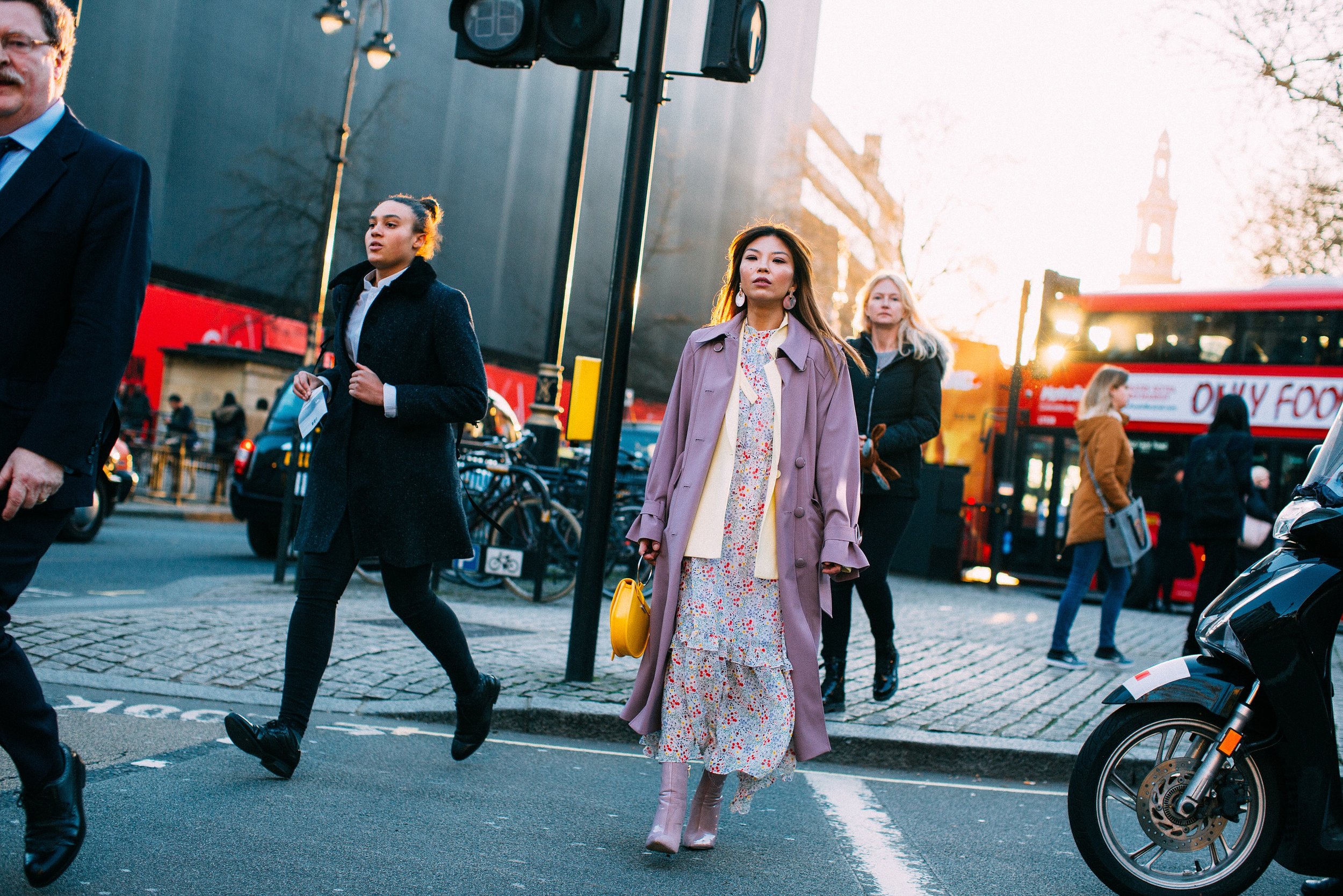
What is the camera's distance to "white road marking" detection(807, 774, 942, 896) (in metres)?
3.48

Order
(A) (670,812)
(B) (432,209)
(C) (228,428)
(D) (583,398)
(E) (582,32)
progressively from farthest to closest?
(C) (228,428)
(D) (583,398)
(E) (582,32)
(B) (432,209)
(A) (670,812)

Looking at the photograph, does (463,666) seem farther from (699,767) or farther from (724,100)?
(724,100)

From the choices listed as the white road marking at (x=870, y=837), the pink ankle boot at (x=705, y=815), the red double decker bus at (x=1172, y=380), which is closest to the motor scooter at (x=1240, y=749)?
the white road marking at (x=870, y=837)

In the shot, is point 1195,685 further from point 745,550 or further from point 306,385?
point 306,385

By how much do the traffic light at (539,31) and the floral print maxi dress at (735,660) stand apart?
2.60 m

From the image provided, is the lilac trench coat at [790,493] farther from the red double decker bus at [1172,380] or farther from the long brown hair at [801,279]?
the red double decker bus at [1172,380]

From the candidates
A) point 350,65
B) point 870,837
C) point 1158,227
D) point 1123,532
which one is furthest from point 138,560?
point 1158,227

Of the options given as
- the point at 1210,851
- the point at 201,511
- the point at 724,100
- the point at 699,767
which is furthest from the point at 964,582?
the point at 724,100

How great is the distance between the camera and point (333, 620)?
409 centimetres

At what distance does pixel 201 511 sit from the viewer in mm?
18078

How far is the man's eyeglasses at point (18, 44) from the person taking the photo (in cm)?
266

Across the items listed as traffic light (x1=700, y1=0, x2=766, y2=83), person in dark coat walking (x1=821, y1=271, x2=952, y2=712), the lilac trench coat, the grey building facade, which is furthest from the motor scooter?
the grey building facade

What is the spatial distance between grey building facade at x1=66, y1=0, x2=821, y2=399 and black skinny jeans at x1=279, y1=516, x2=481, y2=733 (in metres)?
21.4

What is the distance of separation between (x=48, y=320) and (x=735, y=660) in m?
1.94
